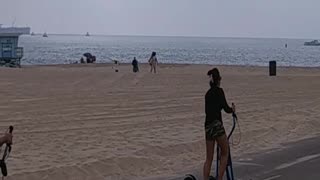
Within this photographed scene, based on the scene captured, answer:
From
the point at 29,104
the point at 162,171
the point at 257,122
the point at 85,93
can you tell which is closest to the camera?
the point at 162,171

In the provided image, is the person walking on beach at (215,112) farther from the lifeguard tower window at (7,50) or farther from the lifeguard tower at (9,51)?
the lifeguard tower window at (7,50)

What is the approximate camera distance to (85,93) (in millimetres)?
26719

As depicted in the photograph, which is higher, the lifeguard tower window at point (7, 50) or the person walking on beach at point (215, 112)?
the lifeguard tower window at point (7, 50)

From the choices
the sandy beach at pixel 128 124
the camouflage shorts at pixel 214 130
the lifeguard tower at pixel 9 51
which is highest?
the lifeguard tower at pixel 9 51

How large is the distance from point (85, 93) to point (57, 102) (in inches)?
155

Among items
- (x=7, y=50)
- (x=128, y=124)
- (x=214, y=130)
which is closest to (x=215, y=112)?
(x=214, y=130)

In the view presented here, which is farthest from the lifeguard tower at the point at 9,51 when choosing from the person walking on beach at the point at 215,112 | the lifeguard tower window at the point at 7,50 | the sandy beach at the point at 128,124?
the person walking on beach at the point at 215,112

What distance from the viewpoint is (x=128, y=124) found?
17.6 metres

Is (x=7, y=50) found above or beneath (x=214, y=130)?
above

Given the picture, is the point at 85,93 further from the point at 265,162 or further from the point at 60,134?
the point at 265,162

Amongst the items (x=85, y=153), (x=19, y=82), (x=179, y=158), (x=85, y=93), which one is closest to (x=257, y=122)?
(x=179, y=158)

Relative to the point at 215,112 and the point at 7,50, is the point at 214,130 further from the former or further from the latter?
the point at 7,50

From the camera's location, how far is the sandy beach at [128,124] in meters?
12.4

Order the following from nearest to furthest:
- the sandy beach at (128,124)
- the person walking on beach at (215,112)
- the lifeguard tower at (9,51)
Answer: the person walking on beach at (215,112) → the sandy beach at (128,124) → the lifeguard tower at (9,51)
